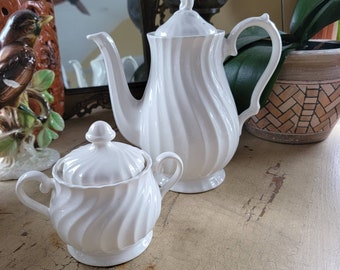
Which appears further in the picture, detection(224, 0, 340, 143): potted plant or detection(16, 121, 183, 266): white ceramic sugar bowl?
detection(224, 0, 340, 143): potted plant

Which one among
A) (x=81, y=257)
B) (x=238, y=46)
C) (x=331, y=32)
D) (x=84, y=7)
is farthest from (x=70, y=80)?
(x=331, y=32)

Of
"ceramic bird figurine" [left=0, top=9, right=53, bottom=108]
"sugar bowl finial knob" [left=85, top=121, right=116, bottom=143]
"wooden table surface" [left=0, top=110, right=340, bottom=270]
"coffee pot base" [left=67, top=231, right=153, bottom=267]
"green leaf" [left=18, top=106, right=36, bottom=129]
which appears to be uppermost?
"ceramic bird figurine" [left=0, top=9, right=53, bottom=108]

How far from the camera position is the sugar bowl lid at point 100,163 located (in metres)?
0.33

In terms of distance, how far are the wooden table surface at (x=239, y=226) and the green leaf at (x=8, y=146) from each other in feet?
0.13

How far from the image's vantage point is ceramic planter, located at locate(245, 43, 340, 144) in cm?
56

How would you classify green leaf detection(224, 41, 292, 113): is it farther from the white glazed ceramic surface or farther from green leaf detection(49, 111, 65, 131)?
green leaf detection(49, 111, 65, 131)

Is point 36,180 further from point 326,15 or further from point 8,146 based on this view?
point 326,15

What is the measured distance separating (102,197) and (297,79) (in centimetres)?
37

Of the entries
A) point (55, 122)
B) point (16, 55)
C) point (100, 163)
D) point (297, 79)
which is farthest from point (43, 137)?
point (297, 79)

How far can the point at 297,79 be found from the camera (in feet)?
1.88

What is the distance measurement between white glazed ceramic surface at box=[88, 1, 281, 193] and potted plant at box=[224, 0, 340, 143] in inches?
3.6

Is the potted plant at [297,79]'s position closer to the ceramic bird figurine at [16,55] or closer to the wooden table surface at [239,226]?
the wooden table surface at [239,226]

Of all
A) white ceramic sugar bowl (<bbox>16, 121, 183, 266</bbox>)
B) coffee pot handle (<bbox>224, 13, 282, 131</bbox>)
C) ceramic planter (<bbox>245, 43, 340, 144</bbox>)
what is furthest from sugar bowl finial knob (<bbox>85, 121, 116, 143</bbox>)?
ceramic planter (<bbox>245, 43, 340, 144</bbox>)

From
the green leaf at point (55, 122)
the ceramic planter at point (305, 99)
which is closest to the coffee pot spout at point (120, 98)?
the green leaf at point (55, 122)
